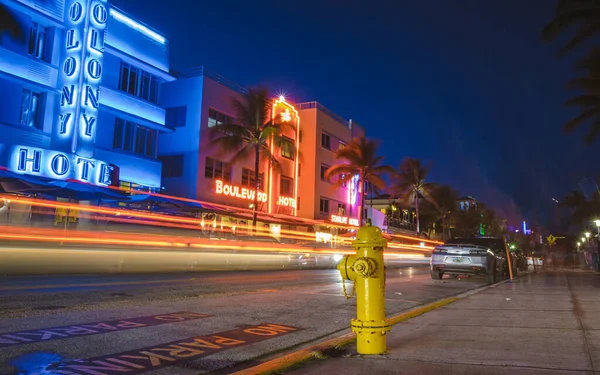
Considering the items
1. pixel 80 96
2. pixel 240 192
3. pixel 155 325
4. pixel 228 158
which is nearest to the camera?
pixel 155 325

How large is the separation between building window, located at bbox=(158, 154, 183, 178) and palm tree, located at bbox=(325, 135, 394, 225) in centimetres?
1555

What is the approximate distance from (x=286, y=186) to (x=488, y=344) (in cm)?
3483

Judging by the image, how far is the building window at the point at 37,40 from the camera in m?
22.1

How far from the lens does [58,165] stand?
21.0 meters

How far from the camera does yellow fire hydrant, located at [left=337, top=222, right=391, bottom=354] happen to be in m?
5.03

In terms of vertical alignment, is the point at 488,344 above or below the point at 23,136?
below

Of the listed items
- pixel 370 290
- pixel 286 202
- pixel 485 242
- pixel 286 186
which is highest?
pixel 286 186

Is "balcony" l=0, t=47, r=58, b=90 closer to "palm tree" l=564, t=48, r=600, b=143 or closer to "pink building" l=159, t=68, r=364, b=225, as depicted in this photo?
"pink building" l=159, t=68, r=364, b=225

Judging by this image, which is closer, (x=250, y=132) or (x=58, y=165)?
(x=58, y=165)

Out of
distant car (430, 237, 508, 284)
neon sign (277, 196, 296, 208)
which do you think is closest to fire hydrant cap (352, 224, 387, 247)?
distant car (430, 237, 508, 284)

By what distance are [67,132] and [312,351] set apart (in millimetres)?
19661

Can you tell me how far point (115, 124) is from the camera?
26359 millimetres

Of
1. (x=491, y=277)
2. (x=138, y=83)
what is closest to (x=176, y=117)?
(x=138, y=83)

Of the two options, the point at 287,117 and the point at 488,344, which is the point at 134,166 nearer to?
the point at 287,117
